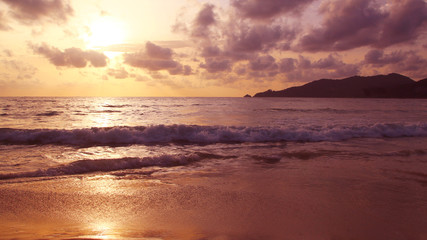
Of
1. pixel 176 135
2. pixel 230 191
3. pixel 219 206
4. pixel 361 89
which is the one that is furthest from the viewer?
pixel 361 89

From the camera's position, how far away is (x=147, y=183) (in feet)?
20.7

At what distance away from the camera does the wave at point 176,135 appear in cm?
1312

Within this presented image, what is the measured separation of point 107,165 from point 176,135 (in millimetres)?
6835

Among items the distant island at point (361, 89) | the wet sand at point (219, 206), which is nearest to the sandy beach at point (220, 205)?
the wet sand at point (219, 206)

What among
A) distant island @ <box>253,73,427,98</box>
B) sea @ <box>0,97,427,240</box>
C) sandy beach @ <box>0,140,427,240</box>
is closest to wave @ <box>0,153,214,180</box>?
sea @ <box>0,97,427,240</box>

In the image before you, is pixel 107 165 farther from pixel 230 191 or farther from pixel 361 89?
pixel 361 89

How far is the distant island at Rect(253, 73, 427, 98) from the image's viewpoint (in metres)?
125

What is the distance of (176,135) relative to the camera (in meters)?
14.5

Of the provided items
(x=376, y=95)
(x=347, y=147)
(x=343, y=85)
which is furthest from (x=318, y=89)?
(x=347, y=147)

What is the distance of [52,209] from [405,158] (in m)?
10.2

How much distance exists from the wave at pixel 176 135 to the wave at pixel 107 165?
4.63 metres

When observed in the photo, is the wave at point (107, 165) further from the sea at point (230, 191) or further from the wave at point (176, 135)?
the wave at point (176, 135)

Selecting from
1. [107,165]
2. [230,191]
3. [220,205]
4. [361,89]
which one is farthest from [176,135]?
[361,89]

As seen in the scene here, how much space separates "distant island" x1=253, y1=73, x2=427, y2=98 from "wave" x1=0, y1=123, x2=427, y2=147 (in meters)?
132
